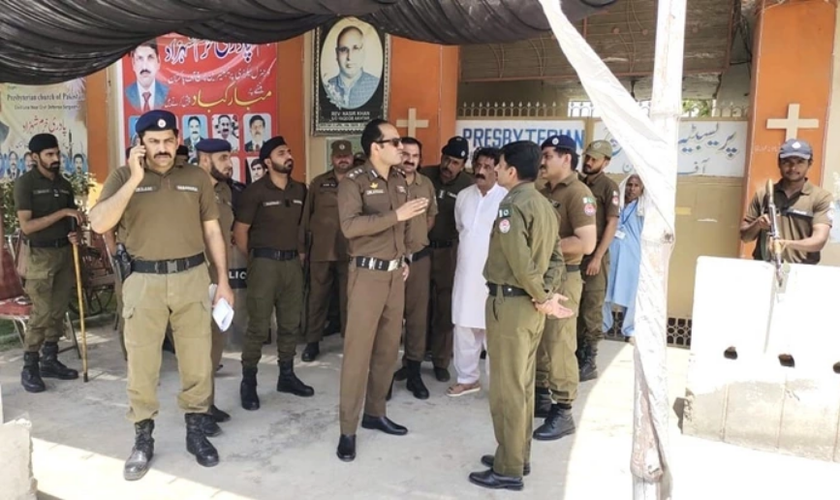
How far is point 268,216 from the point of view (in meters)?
4.46

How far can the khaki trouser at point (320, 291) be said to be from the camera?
17.7 feet

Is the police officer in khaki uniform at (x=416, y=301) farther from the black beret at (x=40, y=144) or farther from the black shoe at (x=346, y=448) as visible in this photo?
the black beret at (x=40, y=144)

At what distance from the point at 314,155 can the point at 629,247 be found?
342cm

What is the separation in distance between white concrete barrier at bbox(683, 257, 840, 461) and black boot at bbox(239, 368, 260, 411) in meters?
2.74

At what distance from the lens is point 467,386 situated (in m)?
4.65

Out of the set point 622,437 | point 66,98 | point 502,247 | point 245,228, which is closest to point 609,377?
point 622,437

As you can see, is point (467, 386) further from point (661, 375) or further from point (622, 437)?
point (661, 375)

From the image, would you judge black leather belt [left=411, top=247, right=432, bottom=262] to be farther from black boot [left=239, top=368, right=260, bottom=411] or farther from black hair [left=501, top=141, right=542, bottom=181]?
black hair [left=501, top=141, right=542, bottom=181]

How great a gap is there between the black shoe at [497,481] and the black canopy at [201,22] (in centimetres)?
236

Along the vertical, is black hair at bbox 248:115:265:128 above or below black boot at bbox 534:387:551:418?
above

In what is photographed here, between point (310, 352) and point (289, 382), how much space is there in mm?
821

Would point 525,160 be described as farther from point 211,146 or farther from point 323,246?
point 323,246

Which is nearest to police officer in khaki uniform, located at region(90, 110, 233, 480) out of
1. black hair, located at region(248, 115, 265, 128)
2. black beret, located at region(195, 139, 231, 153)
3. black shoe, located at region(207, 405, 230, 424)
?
black shoe, located at region(207, 405, 230, 424)

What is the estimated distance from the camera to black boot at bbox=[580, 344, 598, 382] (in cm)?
500
